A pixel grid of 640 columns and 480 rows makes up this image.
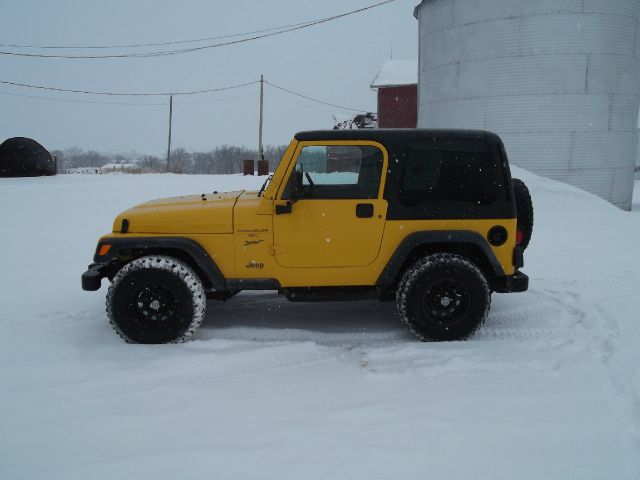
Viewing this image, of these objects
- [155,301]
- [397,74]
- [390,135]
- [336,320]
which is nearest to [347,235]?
[390,135]

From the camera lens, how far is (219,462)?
251 centimetres

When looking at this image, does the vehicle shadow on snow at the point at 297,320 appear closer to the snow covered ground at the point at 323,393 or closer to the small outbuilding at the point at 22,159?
the snow covered ground at the point at 323,393

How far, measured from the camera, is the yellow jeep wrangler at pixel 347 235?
4.12m

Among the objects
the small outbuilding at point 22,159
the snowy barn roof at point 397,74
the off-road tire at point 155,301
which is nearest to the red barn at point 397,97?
the snowy barn roof at point 397,74

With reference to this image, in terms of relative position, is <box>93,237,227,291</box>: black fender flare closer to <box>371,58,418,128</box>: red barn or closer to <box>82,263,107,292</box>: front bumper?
<box>82,263,107,292</box>: front bumper

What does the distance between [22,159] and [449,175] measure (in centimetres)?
1566

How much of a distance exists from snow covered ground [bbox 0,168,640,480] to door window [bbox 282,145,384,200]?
1277 millimetres

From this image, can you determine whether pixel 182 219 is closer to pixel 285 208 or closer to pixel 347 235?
pixel 285 208

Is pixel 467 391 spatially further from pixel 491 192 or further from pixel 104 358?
pixel 104 358

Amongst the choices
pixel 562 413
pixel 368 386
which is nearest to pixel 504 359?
pixel 562 413

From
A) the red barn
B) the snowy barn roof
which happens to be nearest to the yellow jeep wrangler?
the red barn

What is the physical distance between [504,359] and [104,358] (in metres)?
3.13

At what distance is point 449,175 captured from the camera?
166 inches

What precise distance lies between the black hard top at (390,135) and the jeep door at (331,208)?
0.05m
